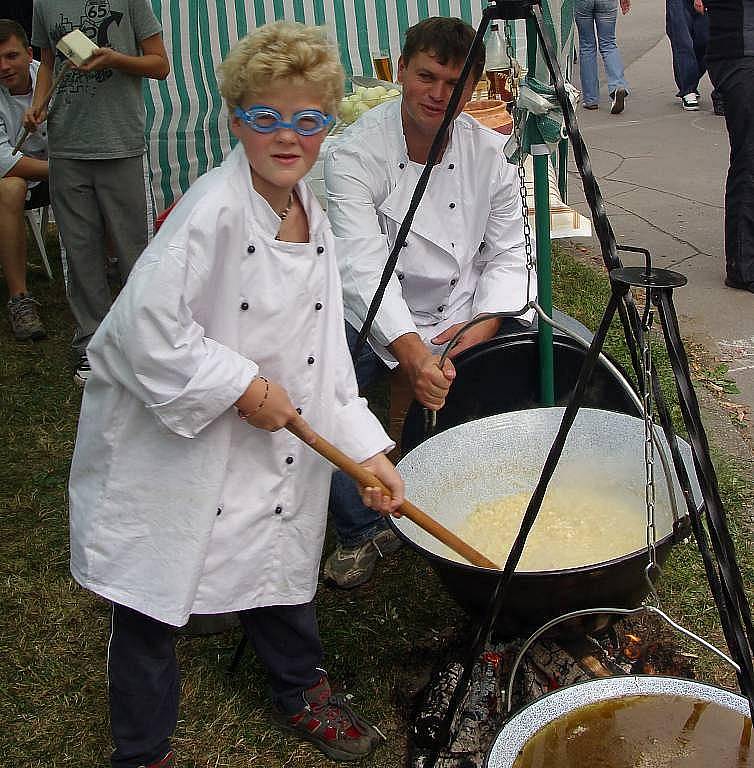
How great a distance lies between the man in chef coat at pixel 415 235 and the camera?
8.81 feet

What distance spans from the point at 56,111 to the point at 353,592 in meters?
2.48

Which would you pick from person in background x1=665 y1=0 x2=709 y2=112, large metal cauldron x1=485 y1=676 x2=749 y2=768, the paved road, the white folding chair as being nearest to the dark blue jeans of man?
the paved road

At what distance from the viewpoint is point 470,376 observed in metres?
2.73

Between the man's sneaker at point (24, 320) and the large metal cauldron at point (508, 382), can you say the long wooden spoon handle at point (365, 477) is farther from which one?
the man's sneaker at point (24, 320)

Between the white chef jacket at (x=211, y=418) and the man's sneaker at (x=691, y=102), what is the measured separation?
752 centimetres

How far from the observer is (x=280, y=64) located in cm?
167

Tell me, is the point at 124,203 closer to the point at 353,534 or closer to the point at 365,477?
the point at 353,534

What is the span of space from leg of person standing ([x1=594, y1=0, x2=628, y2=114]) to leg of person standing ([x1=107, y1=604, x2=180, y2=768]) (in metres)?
7.86

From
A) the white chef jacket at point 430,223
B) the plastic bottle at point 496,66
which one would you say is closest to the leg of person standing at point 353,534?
the white chef jacket at point 430,223

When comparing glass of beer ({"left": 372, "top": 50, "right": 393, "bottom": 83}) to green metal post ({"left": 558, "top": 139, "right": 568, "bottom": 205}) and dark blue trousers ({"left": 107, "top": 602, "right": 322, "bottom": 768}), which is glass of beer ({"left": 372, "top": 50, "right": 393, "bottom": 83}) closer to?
green metal post ({"left": 558, "top": 139, "right": 568, "bottom": 205})

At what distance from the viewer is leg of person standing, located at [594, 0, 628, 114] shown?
28.1 ft

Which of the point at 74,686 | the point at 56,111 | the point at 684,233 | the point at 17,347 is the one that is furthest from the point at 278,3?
the point at 74,686

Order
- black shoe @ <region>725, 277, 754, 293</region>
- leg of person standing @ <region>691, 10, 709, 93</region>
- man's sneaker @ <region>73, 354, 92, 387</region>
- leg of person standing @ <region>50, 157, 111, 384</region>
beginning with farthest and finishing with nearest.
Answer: leg of person standing @ <region>691, 10, 709, 93</region> → black shoe @ <region>725, 277, 754, 293</region> → man's sneaker @ <region>73, 354, 92, 387</region> → leg of person standing @ <region>50, 157, 111, 384</region>

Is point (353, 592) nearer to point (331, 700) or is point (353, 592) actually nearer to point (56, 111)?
point (331, 700)
